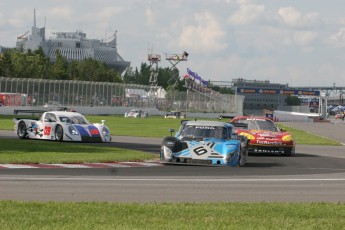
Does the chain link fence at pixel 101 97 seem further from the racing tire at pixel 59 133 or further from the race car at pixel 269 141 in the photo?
the race car at pixel 269 141

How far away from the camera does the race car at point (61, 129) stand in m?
33.5

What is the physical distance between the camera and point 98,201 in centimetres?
1327

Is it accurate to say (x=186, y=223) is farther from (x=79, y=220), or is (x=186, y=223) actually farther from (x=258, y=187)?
(x=258, y=187)

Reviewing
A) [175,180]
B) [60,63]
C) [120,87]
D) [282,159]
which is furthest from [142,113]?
[175,180]

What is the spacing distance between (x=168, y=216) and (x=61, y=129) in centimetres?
2247

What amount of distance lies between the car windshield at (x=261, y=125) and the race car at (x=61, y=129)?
6.36m

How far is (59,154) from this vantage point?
25.2 metres

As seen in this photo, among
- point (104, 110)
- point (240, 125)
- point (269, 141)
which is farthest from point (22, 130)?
point (104, 110)

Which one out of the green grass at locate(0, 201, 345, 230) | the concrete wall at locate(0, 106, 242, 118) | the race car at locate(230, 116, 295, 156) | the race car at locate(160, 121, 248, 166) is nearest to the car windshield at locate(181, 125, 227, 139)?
the race car at locate(160, 121, 248, 166)

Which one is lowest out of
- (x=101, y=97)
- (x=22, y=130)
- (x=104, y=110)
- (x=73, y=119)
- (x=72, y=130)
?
(x=104, y=110)

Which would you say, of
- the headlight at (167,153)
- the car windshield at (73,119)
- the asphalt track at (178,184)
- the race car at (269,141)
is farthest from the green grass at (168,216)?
the car windshield at (73,119)

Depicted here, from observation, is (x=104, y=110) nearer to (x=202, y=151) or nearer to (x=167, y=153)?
(x=167, y=153)

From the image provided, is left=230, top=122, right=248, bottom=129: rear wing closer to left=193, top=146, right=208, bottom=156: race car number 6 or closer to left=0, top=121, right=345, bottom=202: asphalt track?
left=0, top=121, right=345, bottom=202: asphalt track

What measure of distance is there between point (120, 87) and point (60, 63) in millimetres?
41565
